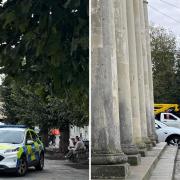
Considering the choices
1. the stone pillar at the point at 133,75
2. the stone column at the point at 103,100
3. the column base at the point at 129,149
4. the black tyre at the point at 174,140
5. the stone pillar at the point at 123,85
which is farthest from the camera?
the black tyre at the point at 174,140

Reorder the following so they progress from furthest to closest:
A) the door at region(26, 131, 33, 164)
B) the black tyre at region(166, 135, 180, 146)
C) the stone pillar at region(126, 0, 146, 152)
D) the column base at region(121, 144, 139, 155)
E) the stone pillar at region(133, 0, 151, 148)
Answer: the black tyre at region(166, 135, 180, 146) → the stone pillar at region(133, 0, 151, 148) → the stone pillar at region(126, 0, 146, 152) → the column base at region(121, 144, 139, 155) → the door at region(26, 131, 33, 164)

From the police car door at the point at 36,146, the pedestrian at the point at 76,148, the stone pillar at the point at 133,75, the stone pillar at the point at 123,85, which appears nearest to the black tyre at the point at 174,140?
the stone pillar at the point at 133,75

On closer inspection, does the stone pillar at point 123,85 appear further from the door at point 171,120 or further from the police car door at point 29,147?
the door at point 171,120

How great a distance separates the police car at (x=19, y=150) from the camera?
3238mm

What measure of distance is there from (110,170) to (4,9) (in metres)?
2.29

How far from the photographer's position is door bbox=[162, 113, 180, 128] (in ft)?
88.7

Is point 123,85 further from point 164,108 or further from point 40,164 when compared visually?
point 164,108

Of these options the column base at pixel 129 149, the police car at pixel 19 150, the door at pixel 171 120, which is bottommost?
the police car at pixel 19 150

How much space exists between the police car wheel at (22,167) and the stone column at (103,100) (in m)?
2.54

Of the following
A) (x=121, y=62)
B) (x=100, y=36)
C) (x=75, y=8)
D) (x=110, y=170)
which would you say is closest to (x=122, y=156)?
(x=110, y=170)

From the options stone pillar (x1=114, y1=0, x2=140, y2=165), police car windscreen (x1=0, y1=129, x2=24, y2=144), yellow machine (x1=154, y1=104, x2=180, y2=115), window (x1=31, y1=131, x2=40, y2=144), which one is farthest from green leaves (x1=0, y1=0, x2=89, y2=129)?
yellow machine (x1=154, y1=104, x2=180, y2=115)

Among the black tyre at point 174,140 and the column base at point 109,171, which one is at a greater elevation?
the black tyre at point 174,140

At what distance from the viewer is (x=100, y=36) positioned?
5.97 metres

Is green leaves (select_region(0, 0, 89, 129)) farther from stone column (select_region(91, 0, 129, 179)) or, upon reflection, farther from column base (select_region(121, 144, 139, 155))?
column base (select_region(121, 144, 139, 155))
